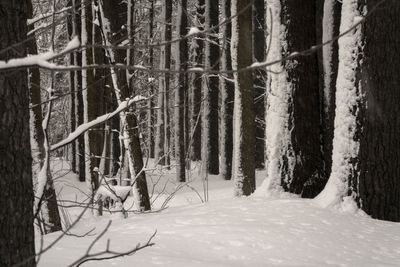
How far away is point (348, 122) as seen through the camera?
5164mm

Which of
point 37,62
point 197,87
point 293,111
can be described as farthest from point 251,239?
point 197,87

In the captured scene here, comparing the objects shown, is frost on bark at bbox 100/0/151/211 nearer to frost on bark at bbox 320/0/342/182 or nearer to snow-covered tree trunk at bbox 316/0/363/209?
frost on bark at bbox 320/0/342/182

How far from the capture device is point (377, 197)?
508cm

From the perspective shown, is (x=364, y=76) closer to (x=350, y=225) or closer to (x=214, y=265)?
(x=350, y=225)

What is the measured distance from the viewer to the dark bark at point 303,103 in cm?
577

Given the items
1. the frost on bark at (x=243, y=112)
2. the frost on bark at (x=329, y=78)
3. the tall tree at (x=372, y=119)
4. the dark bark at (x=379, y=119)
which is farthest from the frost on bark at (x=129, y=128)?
the dark bark at (x=379, y=119)

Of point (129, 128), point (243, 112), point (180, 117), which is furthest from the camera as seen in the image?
point (180, 117)

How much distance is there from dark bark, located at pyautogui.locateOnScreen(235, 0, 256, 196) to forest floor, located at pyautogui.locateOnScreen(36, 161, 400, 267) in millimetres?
2155

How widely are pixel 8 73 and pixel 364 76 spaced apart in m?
4.11

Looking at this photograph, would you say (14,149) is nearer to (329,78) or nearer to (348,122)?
(348,122)

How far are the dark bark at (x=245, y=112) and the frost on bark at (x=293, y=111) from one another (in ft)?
4.80

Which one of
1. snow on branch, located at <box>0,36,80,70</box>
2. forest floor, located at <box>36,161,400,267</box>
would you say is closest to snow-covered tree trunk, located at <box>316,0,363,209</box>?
forest floor, located at <box>36,161,400,267</box>

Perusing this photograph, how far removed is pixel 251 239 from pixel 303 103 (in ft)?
8.01

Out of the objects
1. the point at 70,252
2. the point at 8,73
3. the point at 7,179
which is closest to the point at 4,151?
the point at 7,179
